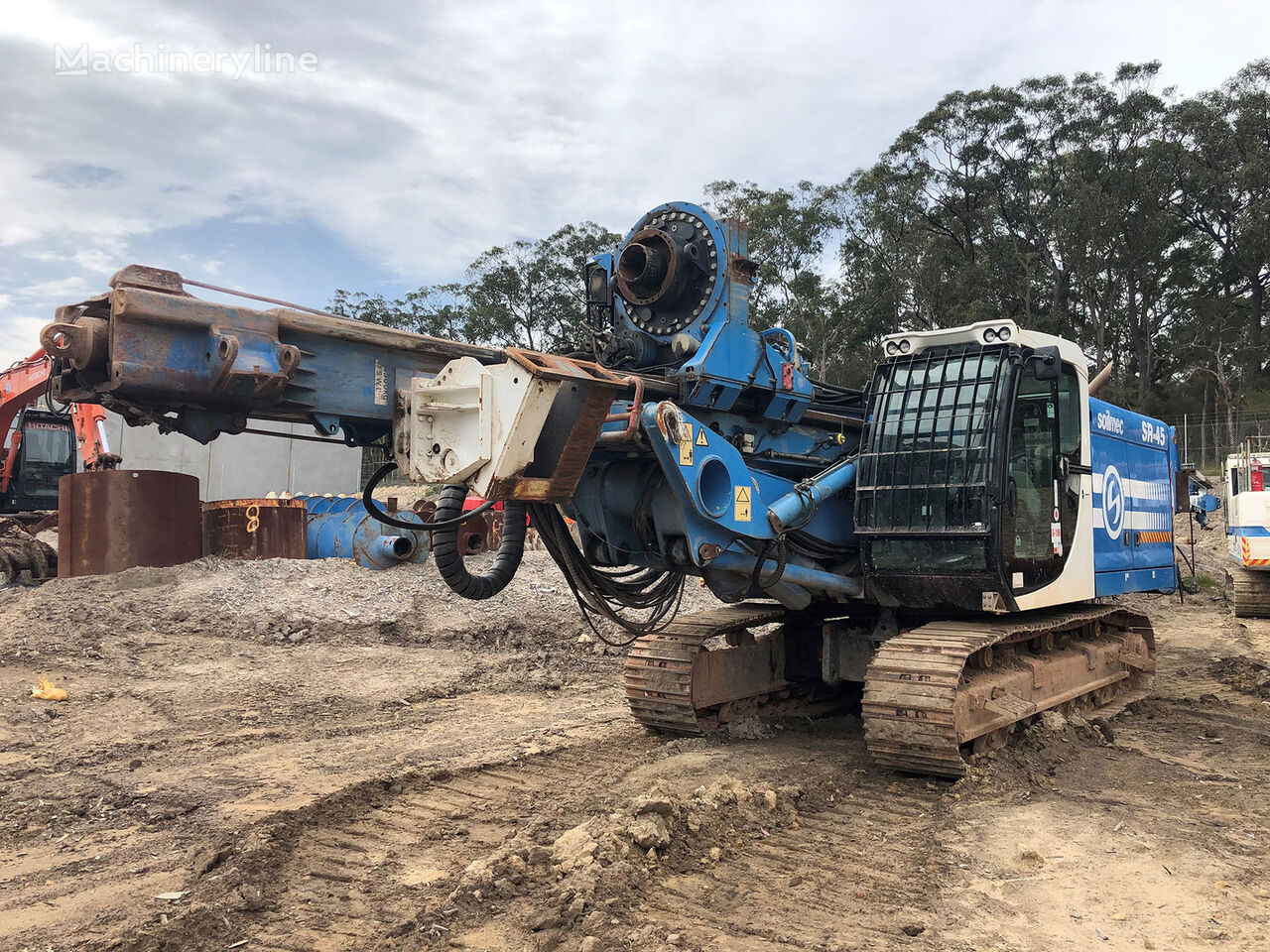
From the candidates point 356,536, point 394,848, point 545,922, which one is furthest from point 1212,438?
point 545,922

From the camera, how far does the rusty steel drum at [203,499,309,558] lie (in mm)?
13750

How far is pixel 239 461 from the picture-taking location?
3033 cm

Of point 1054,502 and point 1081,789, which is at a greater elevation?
point 1054,502

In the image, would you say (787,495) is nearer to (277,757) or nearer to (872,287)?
(277,757)

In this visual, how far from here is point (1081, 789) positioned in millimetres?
5578

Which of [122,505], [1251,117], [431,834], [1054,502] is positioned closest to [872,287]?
[1251,117]

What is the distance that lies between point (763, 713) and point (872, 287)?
92.5ft

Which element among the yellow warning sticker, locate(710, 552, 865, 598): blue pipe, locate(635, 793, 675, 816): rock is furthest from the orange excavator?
locate(635, 793, 675, 816): rock

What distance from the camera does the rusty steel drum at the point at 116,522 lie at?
12930 millimetres

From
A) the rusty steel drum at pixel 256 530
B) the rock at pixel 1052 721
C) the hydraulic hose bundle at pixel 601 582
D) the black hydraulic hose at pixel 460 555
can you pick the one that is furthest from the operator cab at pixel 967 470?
the rusty steel drum at pixel 256 530

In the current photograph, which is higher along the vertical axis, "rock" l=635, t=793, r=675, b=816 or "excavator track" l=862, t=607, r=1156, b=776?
"excavator track" l=862, t=607, r=1156, b=776

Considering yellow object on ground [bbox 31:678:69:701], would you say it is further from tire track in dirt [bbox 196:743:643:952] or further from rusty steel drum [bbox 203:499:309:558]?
rusty steel drum [bbox 203:499:309:558]

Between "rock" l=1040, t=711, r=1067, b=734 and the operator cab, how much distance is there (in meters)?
0.99

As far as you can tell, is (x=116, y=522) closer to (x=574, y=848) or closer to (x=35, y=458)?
(x=35, y=458)
